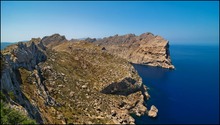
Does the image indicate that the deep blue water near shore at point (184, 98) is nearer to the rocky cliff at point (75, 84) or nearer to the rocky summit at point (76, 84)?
the rocky summit at point (76, 84)

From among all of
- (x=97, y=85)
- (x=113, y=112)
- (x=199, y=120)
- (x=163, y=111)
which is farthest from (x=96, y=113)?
(x=199, y=120)

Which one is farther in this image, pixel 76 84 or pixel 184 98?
pixel 184 98

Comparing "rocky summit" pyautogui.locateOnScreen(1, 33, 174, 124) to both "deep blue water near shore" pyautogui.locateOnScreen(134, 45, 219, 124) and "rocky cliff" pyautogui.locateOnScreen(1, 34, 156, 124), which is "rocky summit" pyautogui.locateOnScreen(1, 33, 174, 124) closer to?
"rocky cliff" pyautogui.locateOnScreen(1, 34, 156, 124)

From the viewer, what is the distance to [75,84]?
95.9 metres

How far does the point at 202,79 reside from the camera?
575 feet

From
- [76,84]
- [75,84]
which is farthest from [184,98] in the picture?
[75,84]

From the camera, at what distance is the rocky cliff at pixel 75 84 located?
6450cm

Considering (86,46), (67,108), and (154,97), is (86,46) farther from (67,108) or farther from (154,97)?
(67,108)

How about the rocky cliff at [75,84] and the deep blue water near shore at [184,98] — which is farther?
the deep blue water near shore at [184,98]

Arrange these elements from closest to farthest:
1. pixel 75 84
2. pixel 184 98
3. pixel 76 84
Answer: pixel 75 84
pixel 76 84
pixel 184 98

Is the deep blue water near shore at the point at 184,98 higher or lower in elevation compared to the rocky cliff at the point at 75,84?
lower

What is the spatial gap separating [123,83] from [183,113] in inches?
1113

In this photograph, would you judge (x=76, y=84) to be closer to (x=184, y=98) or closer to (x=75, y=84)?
(x=75, y=84)

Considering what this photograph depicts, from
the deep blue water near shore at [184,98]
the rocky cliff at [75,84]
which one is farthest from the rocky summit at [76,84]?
the deep blue water near shore at [184,98]
